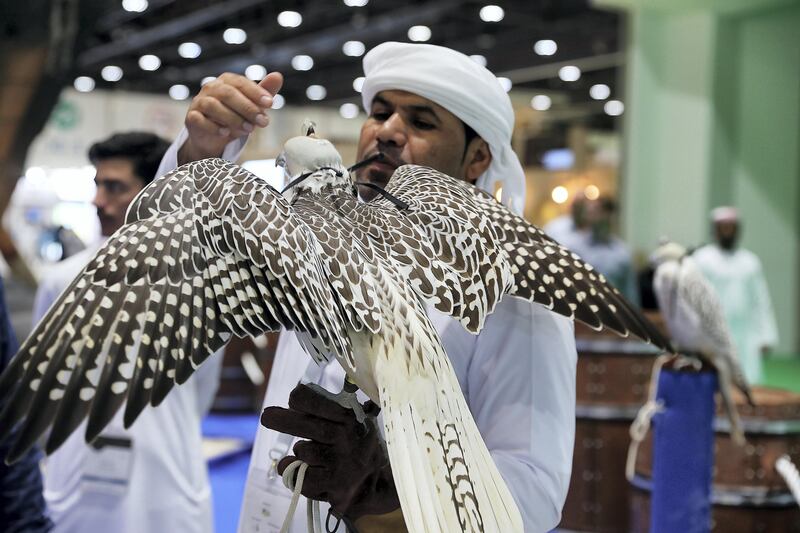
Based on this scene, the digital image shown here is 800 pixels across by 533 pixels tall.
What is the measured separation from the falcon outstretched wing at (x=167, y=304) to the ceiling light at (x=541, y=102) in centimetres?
1834

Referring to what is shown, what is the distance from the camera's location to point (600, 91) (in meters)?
18.0

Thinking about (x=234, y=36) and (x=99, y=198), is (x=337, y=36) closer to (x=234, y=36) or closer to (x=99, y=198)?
(x=234, y=36)

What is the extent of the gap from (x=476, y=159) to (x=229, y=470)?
5.10 meters

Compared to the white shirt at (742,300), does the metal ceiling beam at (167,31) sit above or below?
above

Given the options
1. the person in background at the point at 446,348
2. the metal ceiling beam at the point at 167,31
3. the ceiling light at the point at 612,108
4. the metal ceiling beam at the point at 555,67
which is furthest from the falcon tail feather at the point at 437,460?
the ceiling light at the point at 612,108

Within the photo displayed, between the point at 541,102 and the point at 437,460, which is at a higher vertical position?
the point at 541,102

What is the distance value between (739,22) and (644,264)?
334 centimetres

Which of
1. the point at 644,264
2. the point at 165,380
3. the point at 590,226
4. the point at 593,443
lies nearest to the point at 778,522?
the point at 593,443

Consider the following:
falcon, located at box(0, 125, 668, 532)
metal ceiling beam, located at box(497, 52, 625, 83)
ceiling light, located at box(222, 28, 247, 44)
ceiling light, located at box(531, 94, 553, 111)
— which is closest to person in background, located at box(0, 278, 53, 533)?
falcon, located at box(0, 125, 668, 532)

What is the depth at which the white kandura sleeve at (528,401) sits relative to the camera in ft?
4.50

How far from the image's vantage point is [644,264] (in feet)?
35.4

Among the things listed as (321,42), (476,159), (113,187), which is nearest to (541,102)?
(321,42)

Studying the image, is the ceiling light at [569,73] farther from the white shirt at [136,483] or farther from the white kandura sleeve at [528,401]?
the white kandura sleeve at [528,401]

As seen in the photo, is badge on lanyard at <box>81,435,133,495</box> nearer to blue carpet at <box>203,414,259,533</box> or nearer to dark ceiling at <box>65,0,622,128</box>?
blue carpet at <box>203,414,259,533</box>
